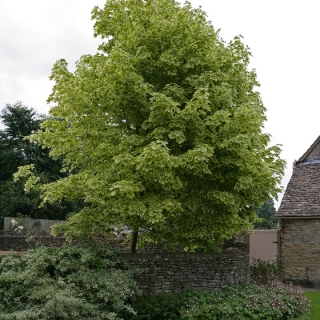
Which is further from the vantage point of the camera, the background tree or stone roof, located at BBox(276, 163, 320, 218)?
the background tree

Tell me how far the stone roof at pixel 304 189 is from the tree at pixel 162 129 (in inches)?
299

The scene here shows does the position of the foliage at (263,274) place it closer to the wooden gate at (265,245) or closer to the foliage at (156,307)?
the wooden gate at (265,245)

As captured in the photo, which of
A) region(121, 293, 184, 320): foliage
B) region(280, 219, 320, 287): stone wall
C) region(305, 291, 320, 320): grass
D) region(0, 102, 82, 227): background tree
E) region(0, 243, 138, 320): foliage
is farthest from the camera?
region(0, 102, 82, 227): background tree

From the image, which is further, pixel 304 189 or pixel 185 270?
pixel 304 189

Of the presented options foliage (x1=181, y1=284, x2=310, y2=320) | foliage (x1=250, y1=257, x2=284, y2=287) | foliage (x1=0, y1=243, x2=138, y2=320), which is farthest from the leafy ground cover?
foliage (x1=250, y1=257, x2=284, y2=287)

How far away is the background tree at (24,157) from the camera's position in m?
28.6

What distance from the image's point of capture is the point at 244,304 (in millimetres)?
10164

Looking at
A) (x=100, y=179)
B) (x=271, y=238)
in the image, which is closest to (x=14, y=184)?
(x=271, y=238)

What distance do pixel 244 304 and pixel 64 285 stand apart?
4419 millimetres

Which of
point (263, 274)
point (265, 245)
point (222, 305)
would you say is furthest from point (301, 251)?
point (222, 305)

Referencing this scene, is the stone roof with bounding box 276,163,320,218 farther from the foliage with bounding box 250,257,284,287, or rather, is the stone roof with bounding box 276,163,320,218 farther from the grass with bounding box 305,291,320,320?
the grass with bounding box 305,291,320,320

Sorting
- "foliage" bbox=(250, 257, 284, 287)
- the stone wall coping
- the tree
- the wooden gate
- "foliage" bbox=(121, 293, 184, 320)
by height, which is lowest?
"foliage" bbox=(121, 293, 184, 320)

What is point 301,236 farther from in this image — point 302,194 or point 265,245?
point 265,245

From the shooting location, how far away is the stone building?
17469mm
